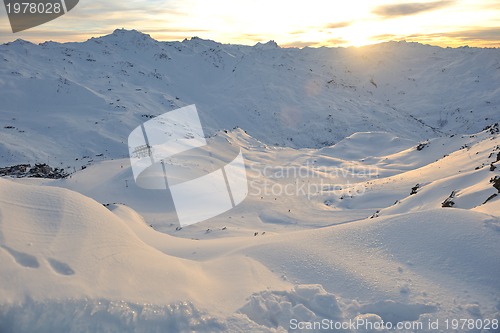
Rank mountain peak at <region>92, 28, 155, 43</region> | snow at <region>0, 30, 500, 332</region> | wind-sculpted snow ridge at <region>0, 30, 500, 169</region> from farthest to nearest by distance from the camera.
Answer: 1. mountain peak at <region>92, 28, 155, 43</region>
2. wind-sculpted snow ridge at <region>0, 30, 500, 169</region>
3. snow at <region>0, 30, 500, 332</region>

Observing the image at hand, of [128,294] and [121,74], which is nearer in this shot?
[128,294]

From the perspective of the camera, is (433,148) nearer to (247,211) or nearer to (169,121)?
(247,211)

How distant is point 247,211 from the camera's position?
44.9 feet

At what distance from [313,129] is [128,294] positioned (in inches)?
1799

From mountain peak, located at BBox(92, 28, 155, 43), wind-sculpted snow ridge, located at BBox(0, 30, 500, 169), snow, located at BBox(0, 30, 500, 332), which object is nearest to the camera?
snow, located at BBox(0, 30, 500, 332)

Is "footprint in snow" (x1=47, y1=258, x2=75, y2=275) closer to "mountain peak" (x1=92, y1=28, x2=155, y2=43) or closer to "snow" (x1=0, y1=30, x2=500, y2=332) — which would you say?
"snow" (x1=0, y1=30, x2=500, y2=332)

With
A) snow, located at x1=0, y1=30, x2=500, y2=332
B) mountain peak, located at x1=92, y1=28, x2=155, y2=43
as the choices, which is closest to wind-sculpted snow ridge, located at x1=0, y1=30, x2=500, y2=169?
mountain peak, located at x1=92, y1=28, x2=155, y2=43

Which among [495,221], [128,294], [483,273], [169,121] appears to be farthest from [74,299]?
[169,121]

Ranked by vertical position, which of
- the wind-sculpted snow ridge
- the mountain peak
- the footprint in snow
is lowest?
the wind-sculpted snow ridge

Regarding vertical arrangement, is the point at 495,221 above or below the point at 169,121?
above

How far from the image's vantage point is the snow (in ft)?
12.0

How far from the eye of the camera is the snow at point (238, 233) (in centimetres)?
367

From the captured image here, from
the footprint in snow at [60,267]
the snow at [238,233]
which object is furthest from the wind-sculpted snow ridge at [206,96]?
the footprint in snow at [60,267]

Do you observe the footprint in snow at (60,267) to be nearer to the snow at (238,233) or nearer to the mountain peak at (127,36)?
the snow at (238,233)
